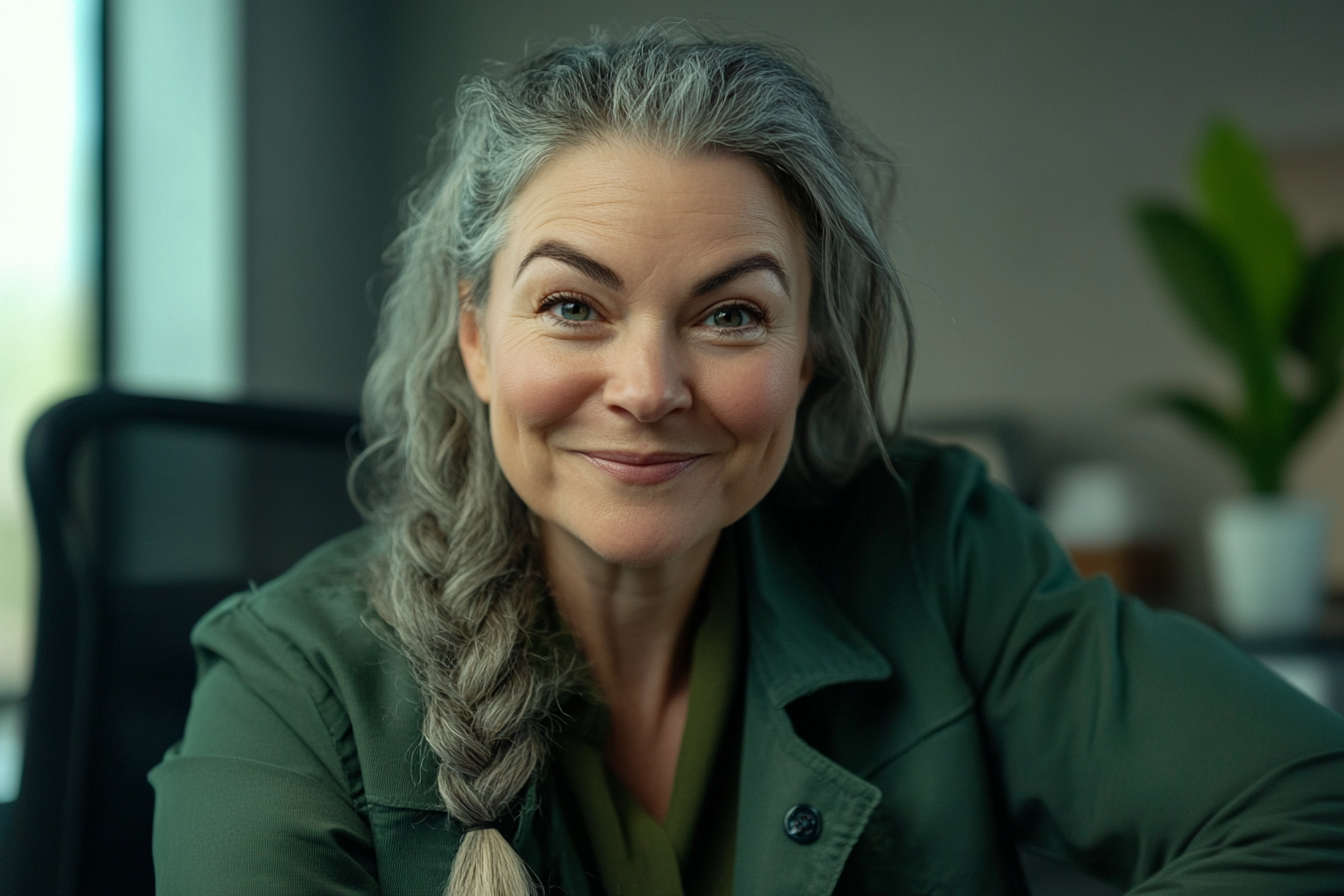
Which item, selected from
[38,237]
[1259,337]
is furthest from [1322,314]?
[38,237]

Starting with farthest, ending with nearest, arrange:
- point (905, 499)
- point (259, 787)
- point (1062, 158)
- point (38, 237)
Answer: point (1062, 158) < point (38, 237) < point (905, 499) < point (259, 787)

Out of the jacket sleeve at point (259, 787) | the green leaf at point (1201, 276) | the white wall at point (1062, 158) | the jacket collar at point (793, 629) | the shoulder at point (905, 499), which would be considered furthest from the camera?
the white wall at point (1062, 158)

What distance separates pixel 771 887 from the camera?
91cm

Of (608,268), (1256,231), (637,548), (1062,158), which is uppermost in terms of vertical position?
(1062,158)

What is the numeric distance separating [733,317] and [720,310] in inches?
0.7

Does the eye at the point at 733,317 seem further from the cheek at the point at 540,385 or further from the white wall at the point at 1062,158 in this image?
the white wall at the point at 1062,158

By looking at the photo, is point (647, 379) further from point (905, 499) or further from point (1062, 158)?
point (1062, 158)

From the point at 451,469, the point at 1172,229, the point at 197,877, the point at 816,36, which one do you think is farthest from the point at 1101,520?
the point at 197,877

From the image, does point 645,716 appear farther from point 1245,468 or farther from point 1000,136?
point 1000,136

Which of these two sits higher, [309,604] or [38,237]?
[38,237]

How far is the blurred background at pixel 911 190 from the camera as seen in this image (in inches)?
95.2

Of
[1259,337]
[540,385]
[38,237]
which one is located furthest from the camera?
[38,237]

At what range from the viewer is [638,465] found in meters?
0.89

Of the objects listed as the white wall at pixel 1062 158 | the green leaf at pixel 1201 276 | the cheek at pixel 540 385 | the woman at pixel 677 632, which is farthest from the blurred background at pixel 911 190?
the cheek at pixel 540 385
